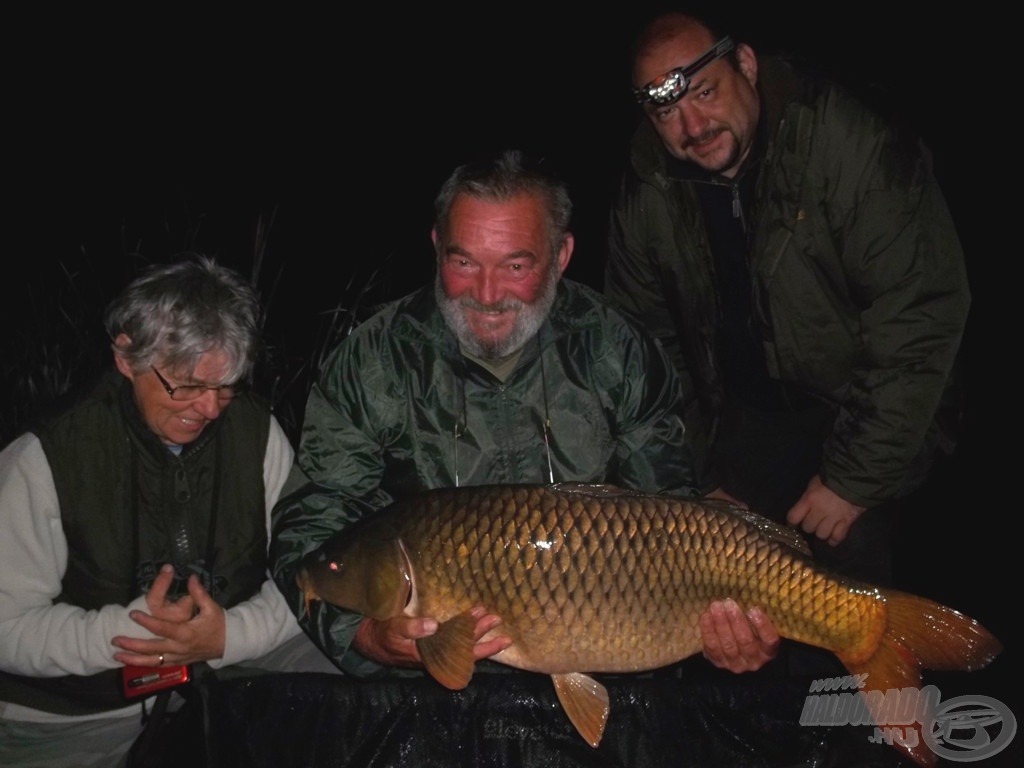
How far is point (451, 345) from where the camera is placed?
187 cm

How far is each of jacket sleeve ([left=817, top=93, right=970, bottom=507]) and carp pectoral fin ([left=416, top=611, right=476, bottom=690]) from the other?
3.15 ft

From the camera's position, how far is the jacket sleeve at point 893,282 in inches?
76.6

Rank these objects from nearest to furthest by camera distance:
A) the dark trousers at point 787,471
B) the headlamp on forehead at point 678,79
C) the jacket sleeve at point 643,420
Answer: the jacket sleeve at point 643,420, the headlamp on forehead at point 678,79, the dark trousers at point 787,471

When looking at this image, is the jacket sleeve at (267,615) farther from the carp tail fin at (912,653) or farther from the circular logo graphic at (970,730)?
the circular logo graphic at (970,730)

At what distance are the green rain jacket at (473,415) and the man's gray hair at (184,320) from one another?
18 cm

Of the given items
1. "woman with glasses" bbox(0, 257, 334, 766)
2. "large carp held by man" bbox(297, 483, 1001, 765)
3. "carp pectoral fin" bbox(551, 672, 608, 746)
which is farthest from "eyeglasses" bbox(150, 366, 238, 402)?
"carp pectoral fin" bbox(551, 672, 608, 746)

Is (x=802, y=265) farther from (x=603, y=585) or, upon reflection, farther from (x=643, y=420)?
(x=603, y=585)

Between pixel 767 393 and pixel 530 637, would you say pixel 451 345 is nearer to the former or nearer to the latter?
pixel 530 637

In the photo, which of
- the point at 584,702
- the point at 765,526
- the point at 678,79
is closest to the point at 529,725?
the point at 584,702

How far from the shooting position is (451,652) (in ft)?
5.09

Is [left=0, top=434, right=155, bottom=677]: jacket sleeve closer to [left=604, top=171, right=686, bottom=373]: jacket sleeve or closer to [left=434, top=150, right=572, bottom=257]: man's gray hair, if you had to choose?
[left=434, top=150, right=572, bottom=257]: man's gray hair

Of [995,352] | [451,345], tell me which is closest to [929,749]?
[451,345]

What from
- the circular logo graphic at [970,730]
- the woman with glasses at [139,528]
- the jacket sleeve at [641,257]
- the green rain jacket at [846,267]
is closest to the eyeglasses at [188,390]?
the woman with glasses at [139,528]

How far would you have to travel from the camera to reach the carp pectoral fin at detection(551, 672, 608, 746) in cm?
161
